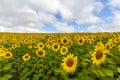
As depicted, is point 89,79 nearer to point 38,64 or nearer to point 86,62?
point 86,62

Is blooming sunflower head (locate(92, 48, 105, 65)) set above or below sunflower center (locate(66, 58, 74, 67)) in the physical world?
above

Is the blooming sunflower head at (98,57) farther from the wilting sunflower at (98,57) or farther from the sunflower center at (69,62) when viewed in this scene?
the sunflower center at (69,62)

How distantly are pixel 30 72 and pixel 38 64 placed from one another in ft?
1.23

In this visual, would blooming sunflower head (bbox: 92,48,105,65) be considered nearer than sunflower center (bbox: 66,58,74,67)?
Yes

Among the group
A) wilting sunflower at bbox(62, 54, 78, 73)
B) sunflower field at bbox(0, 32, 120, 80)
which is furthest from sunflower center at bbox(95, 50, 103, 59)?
wilting sunflower at bbox(62, 54, 78, 73)

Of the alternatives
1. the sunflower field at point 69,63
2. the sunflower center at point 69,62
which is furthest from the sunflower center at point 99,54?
the sunflower center at point 69,62

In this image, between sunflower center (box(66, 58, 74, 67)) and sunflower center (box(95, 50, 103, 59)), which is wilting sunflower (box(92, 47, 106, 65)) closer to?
sunflower center (box(95, 50, 103, 59))

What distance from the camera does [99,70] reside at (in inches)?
206

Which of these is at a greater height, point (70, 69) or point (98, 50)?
point (98, 50)

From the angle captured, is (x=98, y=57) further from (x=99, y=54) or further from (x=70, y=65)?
(x=70, y=65)

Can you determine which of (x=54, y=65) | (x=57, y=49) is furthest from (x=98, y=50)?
(x=57, y=49)

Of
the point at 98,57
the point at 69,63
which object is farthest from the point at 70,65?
the point at 98,57

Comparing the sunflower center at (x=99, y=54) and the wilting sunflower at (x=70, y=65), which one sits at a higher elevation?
the sunflower center at (x=99, y=54)

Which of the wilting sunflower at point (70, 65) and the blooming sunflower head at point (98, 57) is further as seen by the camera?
the wilting sunflower at point (70, 65)
